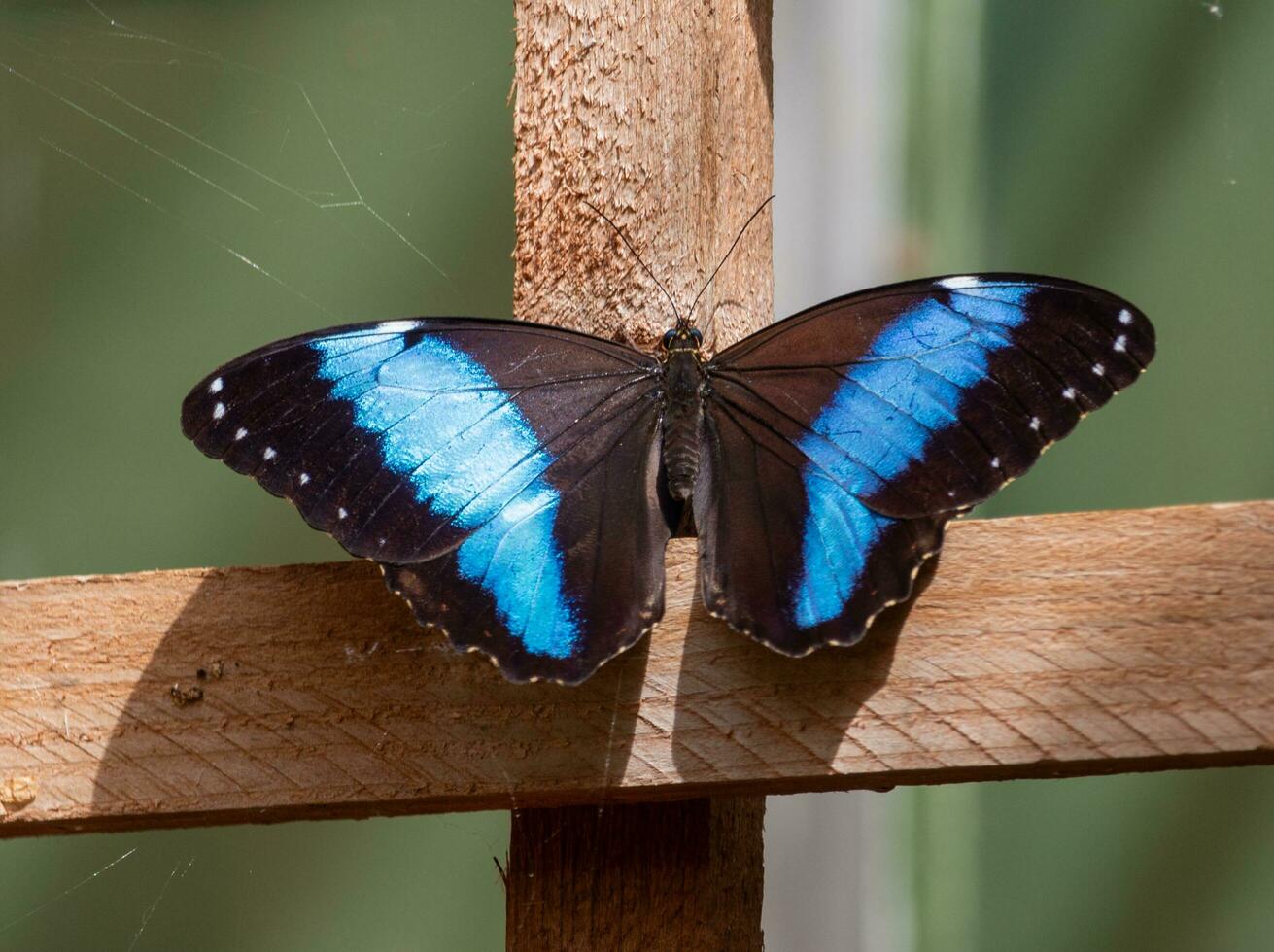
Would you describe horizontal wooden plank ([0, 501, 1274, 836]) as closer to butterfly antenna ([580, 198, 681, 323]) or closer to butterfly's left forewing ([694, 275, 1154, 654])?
butterfly's left forewing ([694, 275, 1154, 654])

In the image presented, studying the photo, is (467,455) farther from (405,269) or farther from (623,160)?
(405,269)

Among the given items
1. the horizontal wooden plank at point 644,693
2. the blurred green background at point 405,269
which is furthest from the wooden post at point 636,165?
the blurred green background at point 405,269

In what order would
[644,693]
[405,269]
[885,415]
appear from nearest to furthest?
[644,693], [885,415], [405,269]

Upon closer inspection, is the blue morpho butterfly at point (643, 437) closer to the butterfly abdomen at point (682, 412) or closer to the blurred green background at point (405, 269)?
the butterfly abdomen at point (682, 412)

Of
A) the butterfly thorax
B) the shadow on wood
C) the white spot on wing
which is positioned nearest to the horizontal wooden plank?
the shadow on wood

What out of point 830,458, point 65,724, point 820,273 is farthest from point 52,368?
point 830,458

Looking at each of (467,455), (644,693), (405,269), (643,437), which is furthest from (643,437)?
(405,269)
